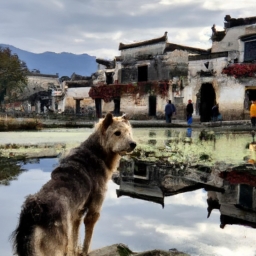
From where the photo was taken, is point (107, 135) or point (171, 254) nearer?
point (171, 254)

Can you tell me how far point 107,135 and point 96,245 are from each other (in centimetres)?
130

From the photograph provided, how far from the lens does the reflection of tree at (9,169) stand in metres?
7.85

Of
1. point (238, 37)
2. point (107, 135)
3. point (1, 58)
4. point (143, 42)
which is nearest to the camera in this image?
point (107, 135)

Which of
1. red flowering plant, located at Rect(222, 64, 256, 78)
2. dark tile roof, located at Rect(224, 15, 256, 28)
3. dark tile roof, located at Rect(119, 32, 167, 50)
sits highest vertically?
dark tile roof, located at Rect(224, 15, 256, 28)

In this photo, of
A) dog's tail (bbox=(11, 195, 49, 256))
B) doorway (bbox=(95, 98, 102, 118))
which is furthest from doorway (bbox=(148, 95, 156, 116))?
dog's tail (bbox=(11, 195, 49, 256))

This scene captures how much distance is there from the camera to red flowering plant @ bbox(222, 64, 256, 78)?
27.6m

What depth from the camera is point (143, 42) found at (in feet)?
120

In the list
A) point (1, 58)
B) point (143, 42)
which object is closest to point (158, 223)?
point (143, 42)

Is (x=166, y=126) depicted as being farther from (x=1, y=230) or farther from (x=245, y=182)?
(x=1, y=230)

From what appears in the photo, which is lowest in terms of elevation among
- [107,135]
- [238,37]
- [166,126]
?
[166,126]

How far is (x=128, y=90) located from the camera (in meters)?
36.3

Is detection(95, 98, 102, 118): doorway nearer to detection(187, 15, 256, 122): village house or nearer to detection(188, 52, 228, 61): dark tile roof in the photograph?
detection(187, 15, 256, 122): village house

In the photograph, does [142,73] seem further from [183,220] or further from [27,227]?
[27,227]

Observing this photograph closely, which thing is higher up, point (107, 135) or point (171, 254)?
point (107, 135)
